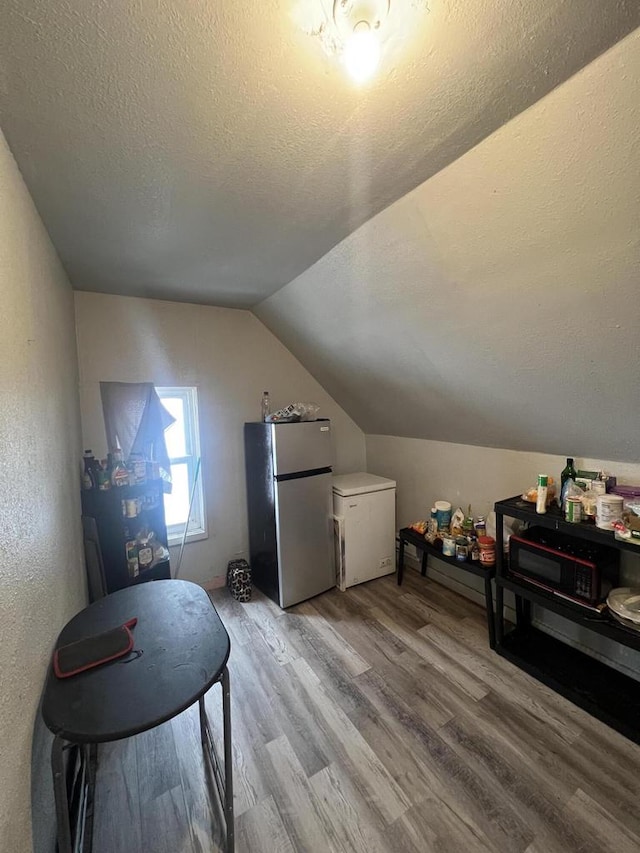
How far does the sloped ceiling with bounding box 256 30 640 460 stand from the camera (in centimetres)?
95

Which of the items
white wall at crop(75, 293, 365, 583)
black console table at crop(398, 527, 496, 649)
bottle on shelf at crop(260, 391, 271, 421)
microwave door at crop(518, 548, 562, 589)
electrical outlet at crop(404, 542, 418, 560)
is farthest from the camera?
A: electrical outlet at crop(404, 542, 418, 560)

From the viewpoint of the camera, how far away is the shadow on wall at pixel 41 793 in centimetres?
91

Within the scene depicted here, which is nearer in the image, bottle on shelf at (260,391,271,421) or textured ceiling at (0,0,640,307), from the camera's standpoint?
textured ceiling at (0,0,640,307)

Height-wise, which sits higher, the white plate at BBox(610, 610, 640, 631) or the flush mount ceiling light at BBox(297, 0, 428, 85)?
the flush mount ceiling light at BBox(297, 0, 428, 85)

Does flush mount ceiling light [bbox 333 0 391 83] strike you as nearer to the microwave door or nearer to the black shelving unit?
the microwave door

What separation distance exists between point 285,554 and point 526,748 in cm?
161

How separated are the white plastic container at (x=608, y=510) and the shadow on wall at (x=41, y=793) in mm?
2233

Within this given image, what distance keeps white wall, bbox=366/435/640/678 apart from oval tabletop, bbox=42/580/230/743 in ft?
6.59

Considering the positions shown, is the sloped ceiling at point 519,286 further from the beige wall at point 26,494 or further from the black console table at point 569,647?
the beige wall at point 26,494

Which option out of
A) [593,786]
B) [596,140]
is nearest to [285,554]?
[593,786]

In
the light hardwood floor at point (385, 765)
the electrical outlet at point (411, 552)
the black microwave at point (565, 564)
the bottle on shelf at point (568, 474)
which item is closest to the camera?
the light hardwood floor at point (385, 765)

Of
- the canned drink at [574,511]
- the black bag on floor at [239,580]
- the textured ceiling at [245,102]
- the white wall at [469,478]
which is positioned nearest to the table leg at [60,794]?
the textured ceiling at [245,102]

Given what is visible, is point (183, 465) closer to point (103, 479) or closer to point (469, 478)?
point (103, 479)

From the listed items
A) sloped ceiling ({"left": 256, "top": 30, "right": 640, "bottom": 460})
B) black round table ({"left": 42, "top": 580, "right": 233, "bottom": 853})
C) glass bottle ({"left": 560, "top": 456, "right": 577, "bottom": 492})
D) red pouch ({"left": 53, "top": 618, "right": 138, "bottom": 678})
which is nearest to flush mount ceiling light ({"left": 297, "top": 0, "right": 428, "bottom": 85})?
sloped ceiling ({"left": 256, "top": 30, "right": 640, "bottom": 460})
